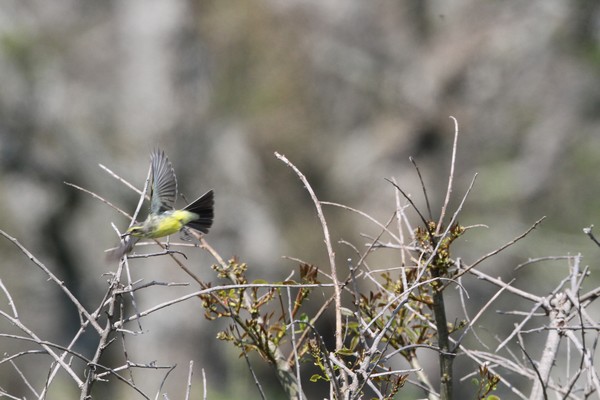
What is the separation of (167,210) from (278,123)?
28.4 ft

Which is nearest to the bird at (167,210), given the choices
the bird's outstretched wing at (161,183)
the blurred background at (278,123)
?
the bird's outstretched wing at (161,183)

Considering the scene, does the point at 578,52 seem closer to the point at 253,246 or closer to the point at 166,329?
the point at 253,246

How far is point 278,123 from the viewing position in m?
10.8

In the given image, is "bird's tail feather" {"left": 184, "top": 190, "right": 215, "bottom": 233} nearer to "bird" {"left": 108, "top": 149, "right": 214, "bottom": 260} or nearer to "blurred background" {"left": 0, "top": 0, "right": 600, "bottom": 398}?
"bird" {"left": 108, "top": 149, "right": 214, "bottom": 260}

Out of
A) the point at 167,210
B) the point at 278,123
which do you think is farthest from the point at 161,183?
the point at 278,123

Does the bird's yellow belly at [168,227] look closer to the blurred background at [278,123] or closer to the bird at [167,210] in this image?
the bird at [167,210]

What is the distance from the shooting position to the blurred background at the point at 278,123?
1002 centimetres

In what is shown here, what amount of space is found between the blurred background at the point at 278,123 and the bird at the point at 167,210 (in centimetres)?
728

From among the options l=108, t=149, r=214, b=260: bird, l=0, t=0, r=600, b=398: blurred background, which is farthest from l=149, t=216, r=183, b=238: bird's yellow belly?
l=0, t=0, r=600, b=398: blurred background

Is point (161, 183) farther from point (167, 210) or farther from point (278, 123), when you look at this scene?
point (278, 123)

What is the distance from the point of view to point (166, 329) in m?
9.98

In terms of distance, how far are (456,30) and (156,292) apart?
16.0 feet

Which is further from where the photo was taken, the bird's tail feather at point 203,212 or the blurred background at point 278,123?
the blurred background at point 278,123

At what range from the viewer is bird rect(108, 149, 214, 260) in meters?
2.13
